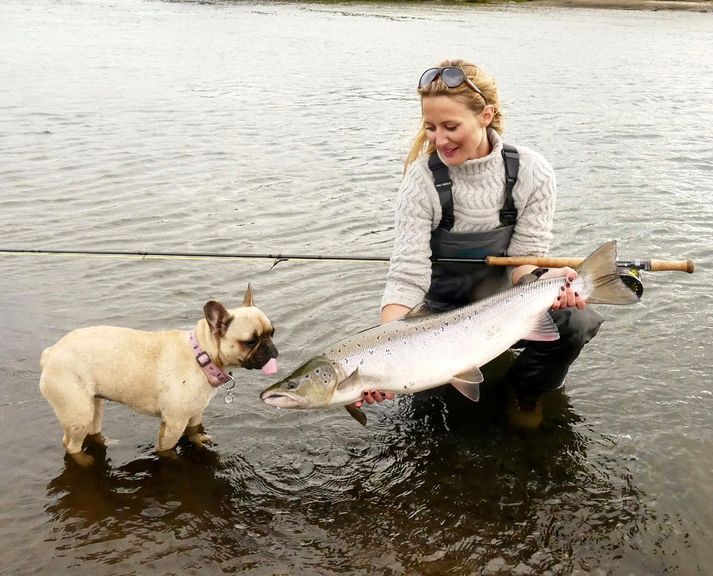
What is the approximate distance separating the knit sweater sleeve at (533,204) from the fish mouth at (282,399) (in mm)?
2078

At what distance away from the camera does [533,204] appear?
503 centimetres

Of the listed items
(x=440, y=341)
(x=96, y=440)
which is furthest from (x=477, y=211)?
(x=96, y=440)

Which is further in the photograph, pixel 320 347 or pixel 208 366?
pixel 320 347

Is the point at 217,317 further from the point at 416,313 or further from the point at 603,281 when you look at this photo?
the point at 603,281

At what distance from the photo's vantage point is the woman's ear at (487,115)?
4806 millimetres

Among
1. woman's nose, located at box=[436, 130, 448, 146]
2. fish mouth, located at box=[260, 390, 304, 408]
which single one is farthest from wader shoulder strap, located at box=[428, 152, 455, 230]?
fish mouth, located at box=[260, 390, 304, 408]

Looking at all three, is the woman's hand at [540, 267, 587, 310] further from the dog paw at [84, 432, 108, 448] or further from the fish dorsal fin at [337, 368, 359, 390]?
the dog paw at [84, 432, 108, 448]

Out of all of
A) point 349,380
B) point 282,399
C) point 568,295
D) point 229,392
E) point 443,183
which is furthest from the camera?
point 229,392

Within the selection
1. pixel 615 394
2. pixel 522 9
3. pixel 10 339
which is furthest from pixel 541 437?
pixel 522 9

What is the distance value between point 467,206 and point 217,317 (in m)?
1.87

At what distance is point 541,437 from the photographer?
5.09m

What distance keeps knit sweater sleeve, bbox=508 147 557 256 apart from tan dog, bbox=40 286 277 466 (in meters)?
1.89

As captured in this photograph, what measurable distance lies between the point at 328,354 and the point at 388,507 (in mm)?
1058

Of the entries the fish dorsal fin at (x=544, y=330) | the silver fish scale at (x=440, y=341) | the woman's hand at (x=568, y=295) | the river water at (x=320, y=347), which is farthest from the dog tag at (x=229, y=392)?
the woman's hand at (x=568, y=295)
